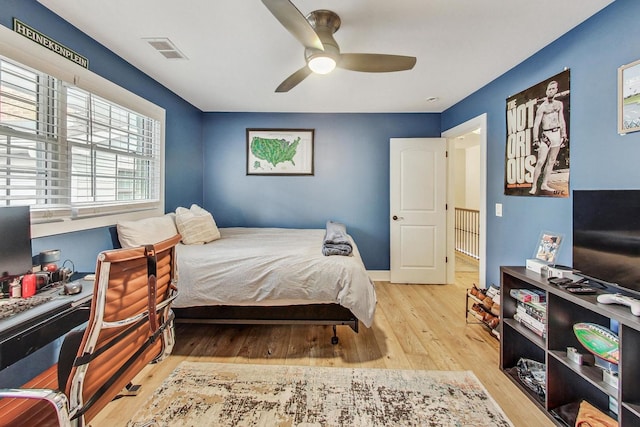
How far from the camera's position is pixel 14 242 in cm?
148

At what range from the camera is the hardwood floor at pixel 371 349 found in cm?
183

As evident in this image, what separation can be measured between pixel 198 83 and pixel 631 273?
377 cm

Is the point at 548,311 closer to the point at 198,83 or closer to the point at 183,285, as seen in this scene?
the point at 183,285

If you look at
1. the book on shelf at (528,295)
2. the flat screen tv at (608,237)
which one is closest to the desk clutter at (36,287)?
the book on shelf at (528,295)

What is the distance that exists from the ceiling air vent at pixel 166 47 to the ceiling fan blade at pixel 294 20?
118 cm

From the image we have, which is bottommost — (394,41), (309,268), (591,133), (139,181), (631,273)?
(309,268)

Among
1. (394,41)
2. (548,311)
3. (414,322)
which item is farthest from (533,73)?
(414,322)

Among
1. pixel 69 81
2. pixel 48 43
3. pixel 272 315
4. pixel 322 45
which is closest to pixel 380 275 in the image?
pixel 272 315

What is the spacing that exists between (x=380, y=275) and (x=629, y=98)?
322 cm

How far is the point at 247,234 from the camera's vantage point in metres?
3.68

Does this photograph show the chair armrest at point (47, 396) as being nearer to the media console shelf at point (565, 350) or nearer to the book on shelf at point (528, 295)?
the media console shelf at point (565, 350)

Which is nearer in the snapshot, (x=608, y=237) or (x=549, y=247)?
(x=608, y=237)

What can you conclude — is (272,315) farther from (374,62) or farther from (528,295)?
(374,62)

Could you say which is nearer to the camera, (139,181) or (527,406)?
(527,406)
